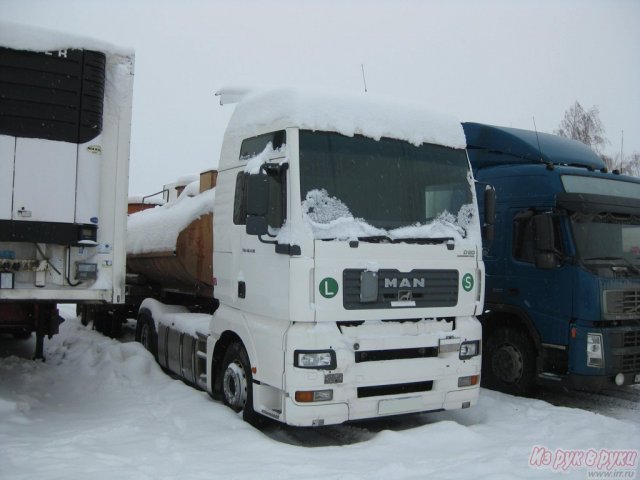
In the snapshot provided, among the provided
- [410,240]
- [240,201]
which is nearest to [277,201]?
[240,201]

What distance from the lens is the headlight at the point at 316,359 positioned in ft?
17.8

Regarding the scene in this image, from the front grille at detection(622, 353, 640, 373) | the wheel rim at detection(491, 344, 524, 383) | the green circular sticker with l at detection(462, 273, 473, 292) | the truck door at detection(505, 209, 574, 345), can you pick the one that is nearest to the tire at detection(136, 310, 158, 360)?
the wheel rim at detection(491, 344, 524, 383)

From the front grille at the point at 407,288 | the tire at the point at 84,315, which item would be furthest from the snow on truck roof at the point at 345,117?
the tire at the point at 84,315

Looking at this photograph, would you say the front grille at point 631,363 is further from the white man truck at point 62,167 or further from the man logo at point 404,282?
the white man truck at point 62,167

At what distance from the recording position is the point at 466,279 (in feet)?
20.6

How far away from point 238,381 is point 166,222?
399 centimetres

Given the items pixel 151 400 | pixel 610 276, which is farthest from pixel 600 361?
pixel 151 400

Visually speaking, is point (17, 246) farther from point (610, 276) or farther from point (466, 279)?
point (610, 276)

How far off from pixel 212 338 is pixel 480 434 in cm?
297

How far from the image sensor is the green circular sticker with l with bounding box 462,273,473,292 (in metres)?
6.26

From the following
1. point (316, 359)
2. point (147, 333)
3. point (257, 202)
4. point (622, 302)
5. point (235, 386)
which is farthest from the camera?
point (147, 333)

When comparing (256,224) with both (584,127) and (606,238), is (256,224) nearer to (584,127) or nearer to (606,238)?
(606,238)

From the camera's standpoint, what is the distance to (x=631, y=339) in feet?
23.7

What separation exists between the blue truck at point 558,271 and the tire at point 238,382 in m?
2.95
